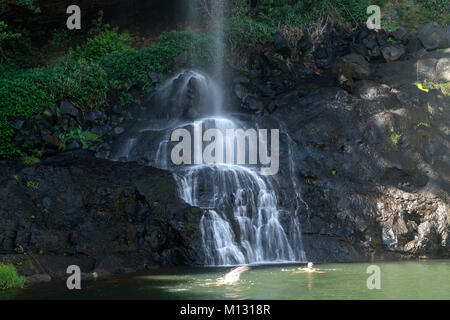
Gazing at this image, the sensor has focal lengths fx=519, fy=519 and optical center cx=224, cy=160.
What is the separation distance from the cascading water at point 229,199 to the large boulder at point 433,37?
798 centimetres

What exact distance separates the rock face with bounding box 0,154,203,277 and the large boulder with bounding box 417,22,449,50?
1221 cm

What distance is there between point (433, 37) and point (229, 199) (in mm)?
11558

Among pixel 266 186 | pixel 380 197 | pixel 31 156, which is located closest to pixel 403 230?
pixel 380 197

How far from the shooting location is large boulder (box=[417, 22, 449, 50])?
65.3ft

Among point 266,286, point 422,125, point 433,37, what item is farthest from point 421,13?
point 266,286

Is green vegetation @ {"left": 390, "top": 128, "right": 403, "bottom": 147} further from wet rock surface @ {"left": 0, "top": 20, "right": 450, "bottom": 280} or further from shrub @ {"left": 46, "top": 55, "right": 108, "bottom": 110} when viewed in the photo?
shrub @ {"left": 46, "top": 55, "right": 108, "bottom": 110}

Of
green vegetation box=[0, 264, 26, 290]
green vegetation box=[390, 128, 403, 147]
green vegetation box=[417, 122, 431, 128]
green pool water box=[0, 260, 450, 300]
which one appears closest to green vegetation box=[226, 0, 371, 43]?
green vegetation box=[390, 128, 403, 147]

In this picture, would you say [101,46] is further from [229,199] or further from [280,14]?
[229,199]

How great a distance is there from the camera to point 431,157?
16.0 meters

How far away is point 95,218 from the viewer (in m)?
12.9

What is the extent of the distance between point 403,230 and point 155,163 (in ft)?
23.8

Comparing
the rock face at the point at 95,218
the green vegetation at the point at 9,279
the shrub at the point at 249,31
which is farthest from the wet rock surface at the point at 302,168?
the green vegetation at the point at 9,279

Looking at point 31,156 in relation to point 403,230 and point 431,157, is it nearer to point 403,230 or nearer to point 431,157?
point 403,230

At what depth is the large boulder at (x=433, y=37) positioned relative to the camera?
783 inches
